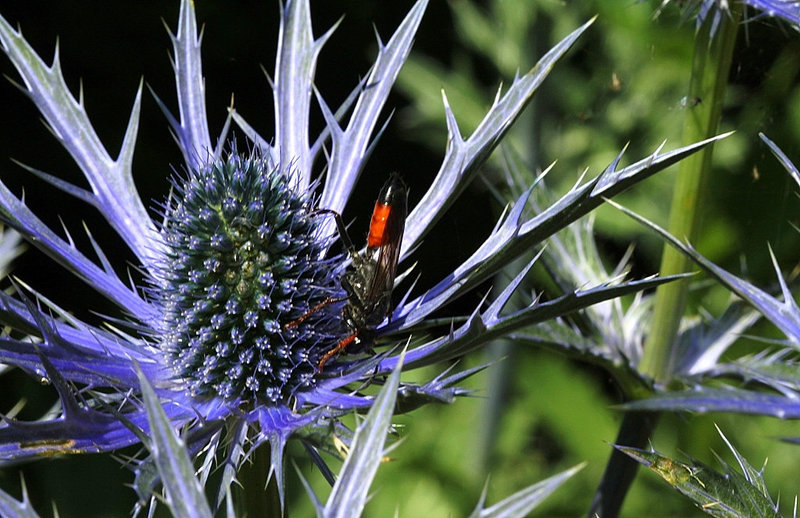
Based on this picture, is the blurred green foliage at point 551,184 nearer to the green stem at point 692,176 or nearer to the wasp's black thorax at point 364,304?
the green stem at point 692,176

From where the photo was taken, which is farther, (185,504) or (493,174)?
(493,174)

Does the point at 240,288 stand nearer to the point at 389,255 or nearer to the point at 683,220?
the point at 389,255

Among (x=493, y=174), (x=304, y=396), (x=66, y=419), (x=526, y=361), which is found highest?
(x=66, y=419)

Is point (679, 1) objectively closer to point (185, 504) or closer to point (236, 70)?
point (185, 504)

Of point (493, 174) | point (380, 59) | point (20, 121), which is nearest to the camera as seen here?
point (380, 59)

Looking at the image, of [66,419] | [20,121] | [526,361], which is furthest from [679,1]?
[20,121]

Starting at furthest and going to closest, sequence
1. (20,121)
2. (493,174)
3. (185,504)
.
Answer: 1. (20,121)
2. (493,174)
3. (185,504)

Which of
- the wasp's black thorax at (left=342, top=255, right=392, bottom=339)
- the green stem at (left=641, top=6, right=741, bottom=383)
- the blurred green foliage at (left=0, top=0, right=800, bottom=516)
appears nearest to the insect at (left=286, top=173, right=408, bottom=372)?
the wasp's black thorax at (left=342, top=255, right=392, bottom=339)
